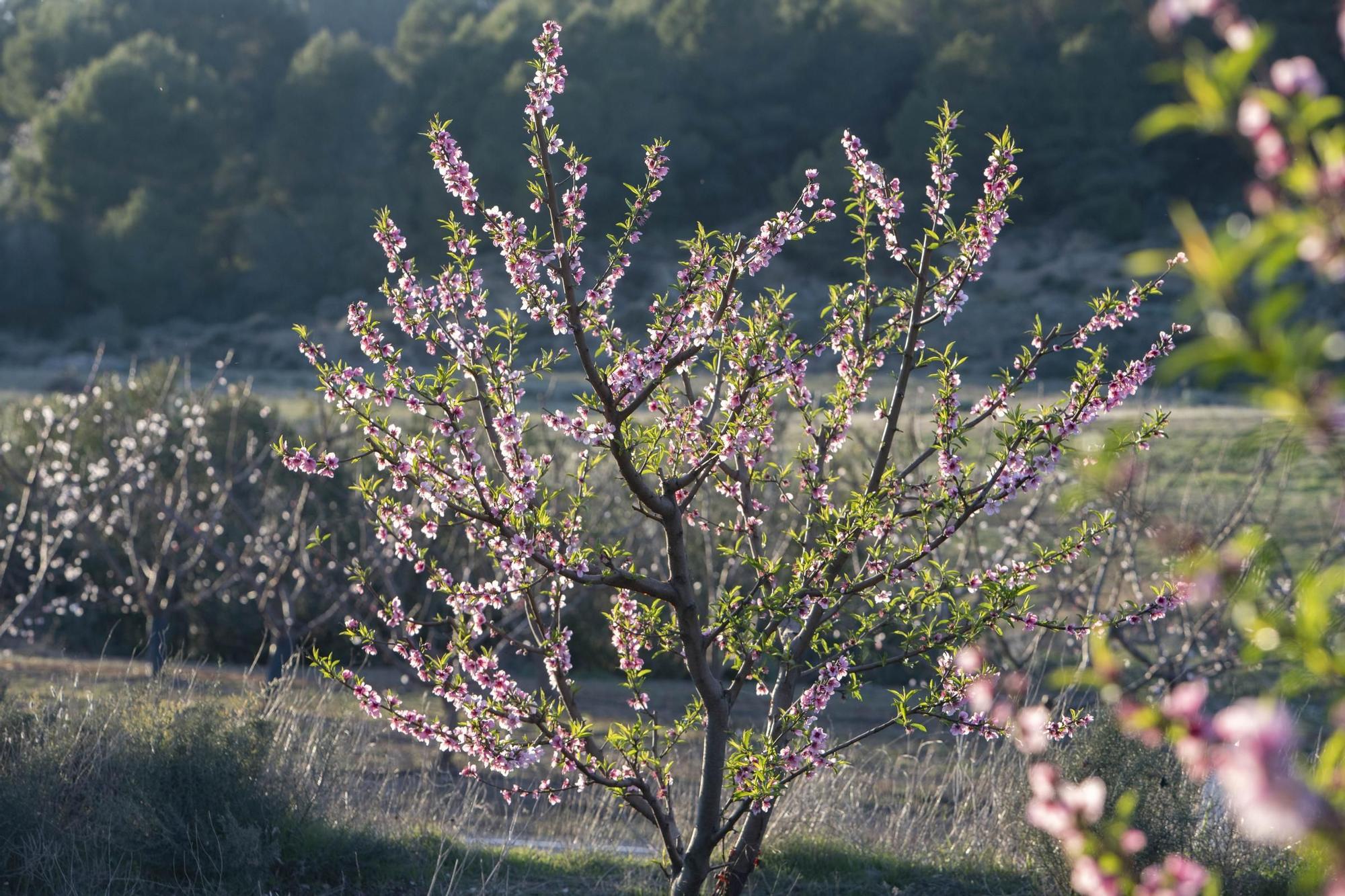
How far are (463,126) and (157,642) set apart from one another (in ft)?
95.9

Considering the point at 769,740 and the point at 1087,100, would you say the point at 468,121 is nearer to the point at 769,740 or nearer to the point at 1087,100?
the point at 1087,100

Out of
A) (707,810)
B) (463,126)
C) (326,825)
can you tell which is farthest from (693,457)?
(463,126)

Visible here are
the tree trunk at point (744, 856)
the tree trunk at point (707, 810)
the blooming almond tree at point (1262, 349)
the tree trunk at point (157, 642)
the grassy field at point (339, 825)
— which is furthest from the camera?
the tree trunk at point (157, 642)

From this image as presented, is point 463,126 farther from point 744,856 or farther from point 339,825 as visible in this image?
point 744,856

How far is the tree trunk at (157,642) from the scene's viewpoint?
8.80 meters

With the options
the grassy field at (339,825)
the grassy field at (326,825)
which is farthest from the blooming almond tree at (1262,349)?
the grassy field at (326,825)

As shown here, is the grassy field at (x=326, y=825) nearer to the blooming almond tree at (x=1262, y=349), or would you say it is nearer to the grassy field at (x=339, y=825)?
the grassy field at (x=339, y=825)

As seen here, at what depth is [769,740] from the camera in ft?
12.2

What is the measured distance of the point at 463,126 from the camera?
36938 mm

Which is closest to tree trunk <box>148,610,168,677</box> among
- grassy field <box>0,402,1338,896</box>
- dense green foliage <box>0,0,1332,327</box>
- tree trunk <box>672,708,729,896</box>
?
grassy field <box>0,402,1338,896</box>

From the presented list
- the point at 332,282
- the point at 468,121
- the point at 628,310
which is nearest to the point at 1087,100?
the point at 628,310

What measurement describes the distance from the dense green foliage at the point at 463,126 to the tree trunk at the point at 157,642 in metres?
23.3

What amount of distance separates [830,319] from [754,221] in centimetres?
3077

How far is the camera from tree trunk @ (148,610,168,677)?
28.9ft
